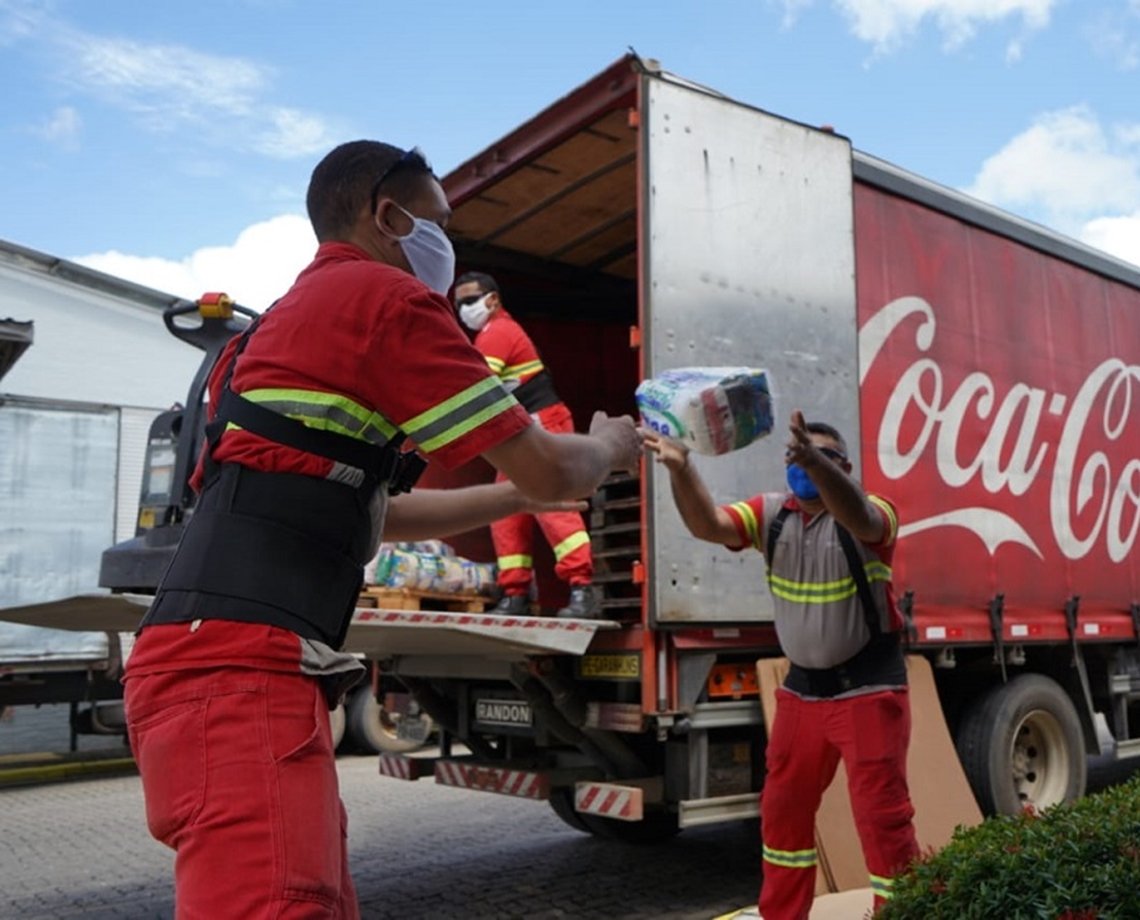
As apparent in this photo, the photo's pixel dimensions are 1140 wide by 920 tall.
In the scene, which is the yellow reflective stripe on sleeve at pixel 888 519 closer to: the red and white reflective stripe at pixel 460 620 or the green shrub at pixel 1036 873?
the red and white reflective stripe at pixel 460 620

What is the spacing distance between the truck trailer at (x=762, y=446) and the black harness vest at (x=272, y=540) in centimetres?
264

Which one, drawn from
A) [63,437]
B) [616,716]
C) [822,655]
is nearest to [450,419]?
[822,655]

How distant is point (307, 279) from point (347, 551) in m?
0.50

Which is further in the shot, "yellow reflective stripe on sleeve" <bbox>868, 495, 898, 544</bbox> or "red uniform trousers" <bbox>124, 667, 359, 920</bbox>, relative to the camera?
"yellow reflective stripe on sleeve" <bbox>868, 495, 898, 544</bbox>

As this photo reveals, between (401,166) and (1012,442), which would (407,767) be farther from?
(401,166)

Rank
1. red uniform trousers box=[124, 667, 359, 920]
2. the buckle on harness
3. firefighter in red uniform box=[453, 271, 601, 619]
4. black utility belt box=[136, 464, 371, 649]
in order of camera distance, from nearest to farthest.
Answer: red uniform trousers box=[124, 667, 359, 920], black utility belt box=[136, 464, 371, 649], the buckle on harness, firefighter in red uniform box=[453, 271, 601, 619]

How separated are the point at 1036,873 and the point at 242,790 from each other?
1.65m

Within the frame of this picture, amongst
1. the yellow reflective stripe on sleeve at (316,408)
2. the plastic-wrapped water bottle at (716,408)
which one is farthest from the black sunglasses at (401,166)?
the plastic-wrapped water bottle at (716,408)

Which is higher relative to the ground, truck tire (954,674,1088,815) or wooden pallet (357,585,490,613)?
wooden pallet (357,585,490,613)

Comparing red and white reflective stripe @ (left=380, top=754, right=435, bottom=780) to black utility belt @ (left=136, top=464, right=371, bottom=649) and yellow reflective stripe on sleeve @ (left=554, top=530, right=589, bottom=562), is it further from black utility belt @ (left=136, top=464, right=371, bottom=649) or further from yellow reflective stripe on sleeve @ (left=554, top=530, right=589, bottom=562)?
black utility belt @ (left=136, top=464, right=371, bottom=649)

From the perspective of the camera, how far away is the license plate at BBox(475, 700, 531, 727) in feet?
19.6

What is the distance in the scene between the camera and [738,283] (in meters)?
5.54

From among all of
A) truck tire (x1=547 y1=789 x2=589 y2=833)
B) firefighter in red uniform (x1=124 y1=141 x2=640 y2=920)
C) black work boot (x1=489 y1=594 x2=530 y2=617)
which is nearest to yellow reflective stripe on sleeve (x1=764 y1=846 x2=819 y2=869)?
black work boot (x1=489 y1=594 x2=530 y2=617)

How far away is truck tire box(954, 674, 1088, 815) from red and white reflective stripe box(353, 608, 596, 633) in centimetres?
277
